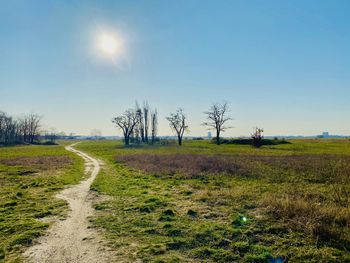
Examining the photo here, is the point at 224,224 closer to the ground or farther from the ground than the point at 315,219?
closer to the ground

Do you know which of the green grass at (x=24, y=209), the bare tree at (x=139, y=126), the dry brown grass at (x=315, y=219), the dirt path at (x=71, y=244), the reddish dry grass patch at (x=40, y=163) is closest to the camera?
the dirt path at (x=71, y=244)

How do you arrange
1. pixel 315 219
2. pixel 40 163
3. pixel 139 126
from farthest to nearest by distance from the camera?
pixel 139 126, pixel 40 163, pixel 315 219

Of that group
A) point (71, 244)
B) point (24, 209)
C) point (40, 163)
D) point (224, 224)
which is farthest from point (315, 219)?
point (40, 163)

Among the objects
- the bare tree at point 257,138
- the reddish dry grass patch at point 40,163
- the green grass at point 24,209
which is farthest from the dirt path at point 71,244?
the bare tree at point 257,138

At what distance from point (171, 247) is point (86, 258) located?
2.29 m

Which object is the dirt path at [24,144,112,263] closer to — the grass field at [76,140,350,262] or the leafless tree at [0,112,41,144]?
the grass field at [76,140,350,262]

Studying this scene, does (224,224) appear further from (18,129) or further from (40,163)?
(18,129)

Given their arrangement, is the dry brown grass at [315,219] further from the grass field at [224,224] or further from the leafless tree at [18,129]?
the leafless tree at [18,129]

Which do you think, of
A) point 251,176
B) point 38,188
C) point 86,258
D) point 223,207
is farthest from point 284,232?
point 38,188

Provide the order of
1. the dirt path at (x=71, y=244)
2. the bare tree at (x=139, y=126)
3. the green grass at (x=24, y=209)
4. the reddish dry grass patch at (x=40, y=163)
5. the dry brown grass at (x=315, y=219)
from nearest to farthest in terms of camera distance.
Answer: the dirt path at (x=71, y=244) → the dry brown grass at (x=315, y=219) → the green grass at (x=24, y=209) → the reddish dry grass patch at (x=40, y=163) → the bare tree at (x=139, y=126)

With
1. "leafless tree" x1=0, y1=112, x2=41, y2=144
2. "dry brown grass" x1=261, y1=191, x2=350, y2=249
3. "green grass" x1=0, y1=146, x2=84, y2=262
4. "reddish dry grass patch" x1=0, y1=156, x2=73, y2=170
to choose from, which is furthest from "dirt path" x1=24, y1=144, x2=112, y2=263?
"leafless tree" x1=0, y1=112, x2=41, y2=144

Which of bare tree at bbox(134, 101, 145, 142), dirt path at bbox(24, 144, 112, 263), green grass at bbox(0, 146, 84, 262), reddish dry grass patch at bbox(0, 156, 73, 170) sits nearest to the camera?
dirt path at bbox(24, 144, 112, 263)

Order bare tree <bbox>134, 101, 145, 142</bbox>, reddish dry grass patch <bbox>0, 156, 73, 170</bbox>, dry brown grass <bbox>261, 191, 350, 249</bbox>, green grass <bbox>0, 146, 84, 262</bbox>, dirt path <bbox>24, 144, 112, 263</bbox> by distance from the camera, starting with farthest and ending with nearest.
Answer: bare tree <bbox>134, 101, 145, 142</bbox> < reddish dry grass patch <bbox>0, 156, 73, 170</bbox> < green grass <bbox>0, 146, 84, 262</bbox> < dry brown grass <bbox>261, 191, 350, 249</bbox> < dirt path <bbox>24, 144, 112, 263</bbox>

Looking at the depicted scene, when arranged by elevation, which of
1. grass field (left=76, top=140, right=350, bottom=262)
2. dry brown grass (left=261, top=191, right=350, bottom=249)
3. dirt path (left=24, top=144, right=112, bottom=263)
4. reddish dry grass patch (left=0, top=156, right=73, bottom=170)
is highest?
reddish dry grass patch (left=0, top=156, right=73, bottom=170)
